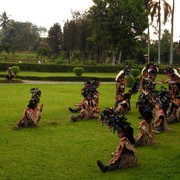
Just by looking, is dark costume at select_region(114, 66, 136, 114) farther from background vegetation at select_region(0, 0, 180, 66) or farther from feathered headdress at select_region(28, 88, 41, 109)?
background vegetation at select_region(0, 0, 180, 66)

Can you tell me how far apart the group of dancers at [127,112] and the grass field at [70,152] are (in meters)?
0.26

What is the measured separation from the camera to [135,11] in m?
45.9

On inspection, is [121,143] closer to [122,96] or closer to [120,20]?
[122,96]

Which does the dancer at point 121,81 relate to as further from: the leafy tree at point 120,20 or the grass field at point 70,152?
the leafy tree at point 120,20

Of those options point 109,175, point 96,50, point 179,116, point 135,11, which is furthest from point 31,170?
point 96,50

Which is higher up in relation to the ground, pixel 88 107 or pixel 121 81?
pixel 121 81

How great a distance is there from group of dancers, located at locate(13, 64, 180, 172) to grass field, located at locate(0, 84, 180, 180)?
0.87ft

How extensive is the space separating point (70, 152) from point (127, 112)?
617 centimetres

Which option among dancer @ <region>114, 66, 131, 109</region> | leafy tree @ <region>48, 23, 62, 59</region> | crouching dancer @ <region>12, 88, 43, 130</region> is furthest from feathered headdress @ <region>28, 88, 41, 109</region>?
leafy tree @ <region>48, 23, 62, 59</region>

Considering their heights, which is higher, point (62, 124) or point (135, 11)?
point (135, 11)

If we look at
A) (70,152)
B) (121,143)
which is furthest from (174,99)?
(121,143)

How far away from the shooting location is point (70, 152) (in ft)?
28.5

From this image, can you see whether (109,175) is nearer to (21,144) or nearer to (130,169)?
(130,169)

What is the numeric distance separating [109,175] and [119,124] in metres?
1.08
